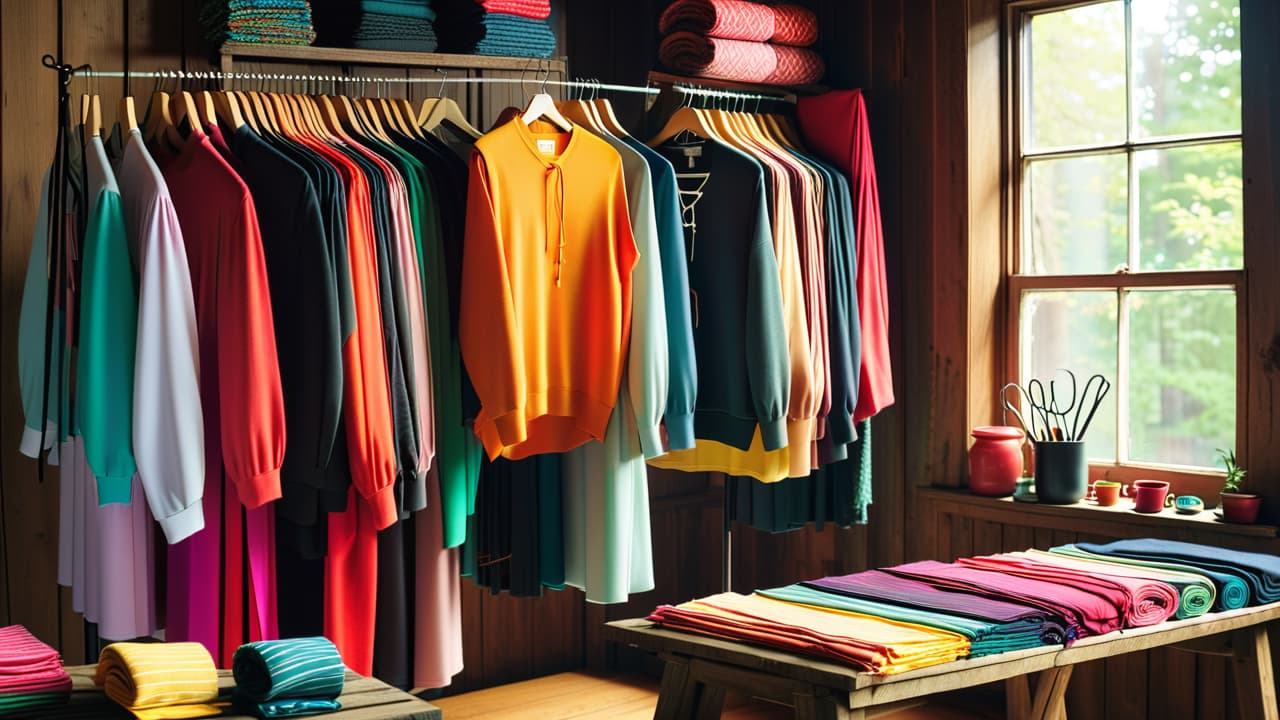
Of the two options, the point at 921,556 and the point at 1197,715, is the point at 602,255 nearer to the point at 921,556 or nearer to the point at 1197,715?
the point at 921,556

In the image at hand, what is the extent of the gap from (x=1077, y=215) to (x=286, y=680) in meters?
2.72

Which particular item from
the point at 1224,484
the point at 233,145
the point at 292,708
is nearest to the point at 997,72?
the point at 1224,484

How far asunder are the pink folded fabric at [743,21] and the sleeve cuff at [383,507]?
1596 mm

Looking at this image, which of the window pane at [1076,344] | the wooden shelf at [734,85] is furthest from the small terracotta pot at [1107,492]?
the wooden shelf at [734,85]

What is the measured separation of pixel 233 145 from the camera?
2.80 meters

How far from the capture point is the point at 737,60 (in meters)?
3.60

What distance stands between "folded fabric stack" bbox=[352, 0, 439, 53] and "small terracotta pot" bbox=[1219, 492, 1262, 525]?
226 cm

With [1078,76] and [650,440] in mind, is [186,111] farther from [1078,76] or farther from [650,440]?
[1078,76]

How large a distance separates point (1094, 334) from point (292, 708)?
8.70 feet

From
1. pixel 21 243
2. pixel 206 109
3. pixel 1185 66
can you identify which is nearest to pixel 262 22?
pixel 206 109

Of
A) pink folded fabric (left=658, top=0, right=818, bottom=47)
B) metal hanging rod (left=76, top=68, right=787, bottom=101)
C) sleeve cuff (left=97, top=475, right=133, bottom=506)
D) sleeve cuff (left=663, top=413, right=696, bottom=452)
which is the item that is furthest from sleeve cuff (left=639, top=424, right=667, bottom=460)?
pink folded fabric (left=658, top=0, right=818, bottom=47)

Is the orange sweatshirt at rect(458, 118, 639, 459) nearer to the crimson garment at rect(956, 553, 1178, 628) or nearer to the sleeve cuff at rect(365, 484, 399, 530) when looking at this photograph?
the sleeve cuff at rect(365, 484, 399, 530)

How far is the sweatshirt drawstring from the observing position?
294 cm

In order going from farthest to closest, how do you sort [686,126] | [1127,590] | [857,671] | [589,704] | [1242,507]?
[589,704] < [686,126] < [1242,507] < [1127,590] < [857,671]
